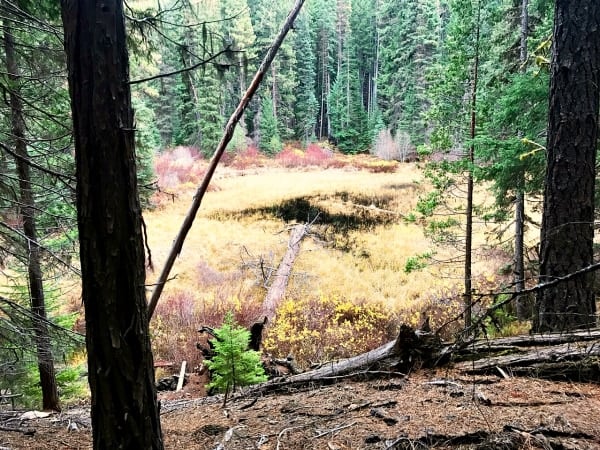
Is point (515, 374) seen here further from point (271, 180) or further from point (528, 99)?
point (271, 180)

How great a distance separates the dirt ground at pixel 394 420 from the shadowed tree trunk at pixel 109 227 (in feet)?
3.22

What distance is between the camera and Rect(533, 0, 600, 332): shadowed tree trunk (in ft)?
12.2

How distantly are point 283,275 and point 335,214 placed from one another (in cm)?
821

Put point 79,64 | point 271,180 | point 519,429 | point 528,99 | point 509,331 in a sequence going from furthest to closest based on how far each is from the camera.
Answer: point 271,180 < point 509,331 < point 528,99 < point 519,429 < point 79,64

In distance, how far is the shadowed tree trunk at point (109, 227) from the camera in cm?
177

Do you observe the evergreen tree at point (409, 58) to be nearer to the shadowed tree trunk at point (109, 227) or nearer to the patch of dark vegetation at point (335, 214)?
the patch of dark vegetation at point (335, 214)

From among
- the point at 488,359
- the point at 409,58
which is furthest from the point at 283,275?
the point at 409,58

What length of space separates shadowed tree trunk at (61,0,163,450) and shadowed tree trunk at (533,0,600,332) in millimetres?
3354

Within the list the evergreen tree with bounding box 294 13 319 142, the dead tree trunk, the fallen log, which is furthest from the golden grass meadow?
the evergreen tree with bounding box 294 13 319 142

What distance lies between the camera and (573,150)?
3.80 m

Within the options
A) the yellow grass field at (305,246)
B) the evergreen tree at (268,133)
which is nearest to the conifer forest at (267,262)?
the yellow grass field at (305,246)

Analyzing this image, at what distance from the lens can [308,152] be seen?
40.1 m

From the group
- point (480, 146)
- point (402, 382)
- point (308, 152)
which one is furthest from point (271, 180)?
point (402, 382)

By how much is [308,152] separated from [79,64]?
38886 mm
